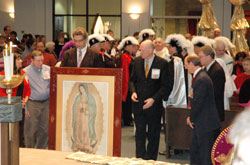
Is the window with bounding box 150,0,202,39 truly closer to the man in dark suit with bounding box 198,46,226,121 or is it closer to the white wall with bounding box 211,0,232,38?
the white wall with bounding box 211,0,232,38

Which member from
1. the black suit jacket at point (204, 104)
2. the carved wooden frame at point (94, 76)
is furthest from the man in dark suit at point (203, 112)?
the carved wooden frame at point (94, 76)

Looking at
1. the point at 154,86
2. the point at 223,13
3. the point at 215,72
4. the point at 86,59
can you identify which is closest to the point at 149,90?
the point at 154,86

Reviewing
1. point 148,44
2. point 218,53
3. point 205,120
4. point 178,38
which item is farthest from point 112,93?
point 218,53

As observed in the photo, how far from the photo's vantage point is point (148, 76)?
5180mm

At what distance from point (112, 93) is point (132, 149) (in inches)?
106

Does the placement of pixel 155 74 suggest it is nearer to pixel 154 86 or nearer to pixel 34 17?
pixel 154 86

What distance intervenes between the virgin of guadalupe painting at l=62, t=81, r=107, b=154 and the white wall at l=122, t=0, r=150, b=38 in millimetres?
11502

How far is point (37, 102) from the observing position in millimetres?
5289

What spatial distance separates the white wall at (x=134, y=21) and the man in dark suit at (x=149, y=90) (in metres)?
9.99

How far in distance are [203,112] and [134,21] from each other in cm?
1094

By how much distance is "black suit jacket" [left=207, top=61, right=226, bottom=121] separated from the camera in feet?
16.2

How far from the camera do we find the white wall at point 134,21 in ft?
49.7

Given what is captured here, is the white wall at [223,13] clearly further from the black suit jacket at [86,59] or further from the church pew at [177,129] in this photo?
the black suit jacket at [86,59]

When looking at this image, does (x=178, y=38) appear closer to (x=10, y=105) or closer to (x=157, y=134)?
(x=157, y=134)
